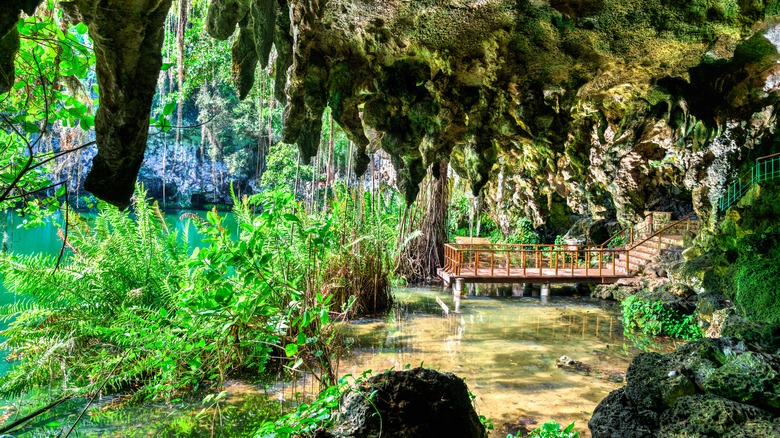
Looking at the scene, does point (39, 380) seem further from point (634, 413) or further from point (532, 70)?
point (532, 70)

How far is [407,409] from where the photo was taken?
2.75m

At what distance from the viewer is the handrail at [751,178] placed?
7.81 metres

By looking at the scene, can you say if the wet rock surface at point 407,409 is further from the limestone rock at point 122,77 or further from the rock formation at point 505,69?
the rock formation at point 505,69

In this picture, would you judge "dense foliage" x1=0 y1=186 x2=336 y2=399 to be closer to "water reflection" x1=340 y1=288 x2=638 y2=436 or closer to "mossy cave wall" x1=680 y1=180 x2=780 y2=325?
"water reflection" x1=340 y1=288 x2=638 y2=436

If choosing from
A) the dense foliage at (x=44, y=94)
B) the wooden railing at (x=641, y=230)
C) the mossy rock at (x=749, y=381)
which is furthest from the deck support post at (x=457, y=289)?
the dense foliage at (x=44, y=94)

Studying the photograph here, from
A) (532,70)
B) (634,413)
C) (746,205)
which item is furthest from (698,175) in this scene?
(634,413)

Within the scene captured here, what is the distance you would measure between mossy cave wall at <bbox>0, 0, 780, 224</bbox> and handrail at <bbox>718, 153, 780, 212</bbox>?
0.29 metres

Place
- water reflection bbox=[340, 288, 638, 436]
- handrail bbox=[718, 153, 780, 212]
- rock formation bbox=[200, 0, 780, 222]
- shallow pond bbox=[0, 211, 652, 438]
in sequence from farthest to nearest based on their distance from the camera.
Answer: handrail bbox=[718, 153, 780, 212], water reflection bbox=[340, 288, 638, 436], shallow pond bbox=[0, 211, 652, 438], rock formation bbox=[200, 0, 780, 222]

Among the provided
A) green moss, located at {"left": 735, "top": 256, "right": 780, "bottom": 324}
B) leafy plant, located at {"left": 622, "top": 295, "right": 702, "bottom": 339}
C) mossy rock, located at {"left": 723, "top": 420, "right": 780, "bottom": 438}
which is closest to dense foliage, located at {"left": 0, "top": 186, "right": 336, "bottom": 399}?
mossy rock, located at {"left": 723, "top": 420, "right": 780, "bottom": 438}

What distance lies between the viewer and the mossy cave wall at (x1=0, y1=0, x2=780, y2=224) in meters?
1.73

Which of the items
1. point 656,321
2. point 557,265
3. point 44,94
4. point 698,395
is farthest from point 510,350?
point 44,94

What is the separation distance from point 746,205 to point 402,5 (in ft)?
21.0

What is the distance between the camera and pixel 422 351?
648 centimetres

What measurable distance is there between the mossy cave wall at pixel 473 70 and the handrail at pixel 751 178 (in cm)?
29
